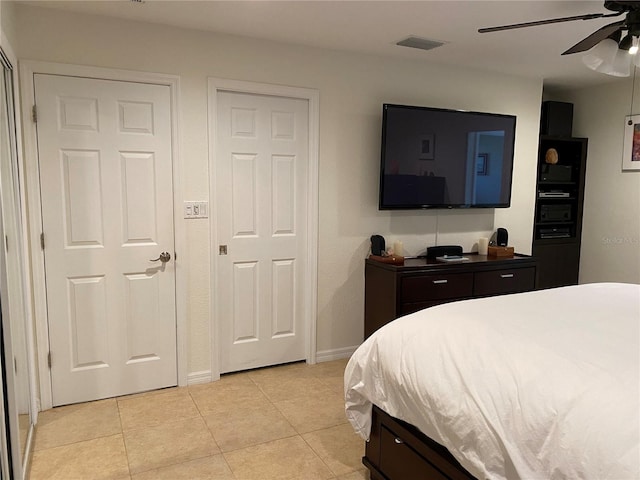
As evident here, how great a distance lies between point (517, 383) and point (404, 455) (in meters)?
0.72

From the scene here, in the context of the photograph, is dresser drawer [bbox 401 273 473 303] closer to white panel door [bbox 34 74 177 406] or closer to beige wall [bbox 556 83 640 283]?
white panel door [bbox 34 74 177 406]

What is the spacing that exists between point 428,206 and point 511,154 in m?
0.99

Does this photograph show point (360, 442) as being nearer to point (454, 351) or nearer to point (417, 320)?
point (417, 320)

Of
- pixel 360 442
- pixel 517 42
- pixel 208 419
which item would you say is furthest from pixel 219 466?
pixel 517 42

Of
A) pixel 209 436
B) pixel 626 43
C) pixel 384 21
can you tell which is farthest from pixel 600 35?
pixel 209 436

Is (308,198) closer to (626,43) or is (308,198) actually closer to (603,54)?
(603,54)

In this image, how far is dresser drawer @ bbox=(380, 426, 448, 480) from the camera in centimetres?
188

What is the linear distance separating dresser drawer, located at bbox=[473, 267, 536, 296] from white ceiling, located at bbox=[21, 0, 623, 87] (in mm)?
1718

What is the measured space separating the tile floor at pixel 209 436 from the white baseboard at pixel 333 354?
A: 0.38 metres

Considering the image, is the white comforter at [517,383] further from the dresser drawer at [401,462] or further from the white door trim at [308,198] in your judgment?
the white door trim at [308,198]

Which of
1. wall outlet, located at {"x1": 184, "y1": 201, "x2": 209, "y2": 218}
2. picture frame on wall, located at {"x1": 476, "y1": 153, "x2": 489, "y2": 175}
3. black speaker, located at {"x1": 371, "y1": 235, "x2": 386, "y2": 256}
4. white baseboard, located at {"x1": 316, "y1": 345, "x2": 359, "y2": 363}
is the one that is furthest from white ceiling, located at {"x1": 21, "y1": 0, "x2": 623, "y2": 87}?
white baseboard, located at {"x1": 316, "y1": 345, "x2": 359, "y2": 363}

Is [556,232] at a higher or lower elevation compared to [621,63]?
lower

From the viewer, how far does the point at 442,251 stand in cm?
400

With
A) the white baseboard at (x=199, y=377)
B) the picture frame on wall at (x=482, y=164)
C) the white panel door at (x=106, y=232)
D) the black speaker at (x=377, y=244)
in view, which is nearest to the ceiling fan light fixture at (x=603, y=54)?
the picture frame on wall at (x=482, y=164)
